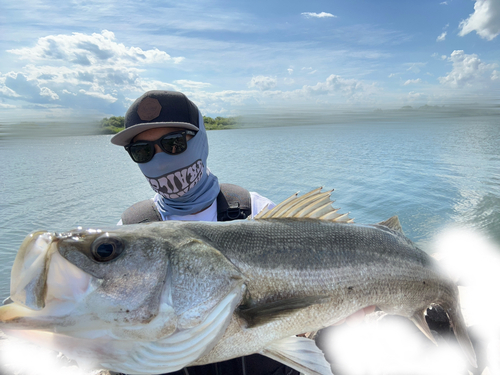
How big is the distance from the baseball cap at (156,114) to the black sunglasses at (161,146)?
0.08 metres

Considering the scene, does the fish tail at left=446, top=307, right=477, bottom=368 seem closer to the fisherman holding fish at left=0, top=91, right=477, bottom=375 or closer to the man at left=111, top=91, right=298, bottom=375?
the fisherman holding fish at left=0, top=91, right=477, bottom=375

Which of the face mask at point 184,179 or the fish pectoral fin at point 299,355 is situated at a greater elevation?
the face mask at point 184,179

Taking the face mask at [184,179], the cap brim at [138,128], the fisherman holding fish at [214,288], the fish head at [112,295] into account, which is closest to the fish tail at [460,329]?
the fisherman holding fish at [214,288]

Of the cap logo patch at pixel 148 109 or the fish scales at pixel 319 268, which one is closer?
the fish scales at pixel 319 268

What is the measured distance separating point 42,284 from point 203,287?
2.14 ft

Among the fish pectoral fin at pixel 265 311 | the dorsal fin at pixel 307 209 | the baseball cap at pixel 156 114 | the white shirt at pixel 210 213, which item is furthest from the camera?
the white shirt at pixel 210 213

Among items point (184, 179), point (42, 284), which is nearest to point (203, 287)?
point (42, 284)

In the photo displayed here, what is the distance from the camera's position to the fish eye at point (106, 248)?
4.42ft

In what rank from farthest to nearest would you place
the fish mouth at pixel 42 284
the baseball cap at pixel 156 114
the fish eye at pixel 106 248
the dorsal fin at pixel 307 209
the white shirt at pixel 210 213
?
the white shirt at pixel 210 213 < the baseball cap at pixel 156 114 < the dorsal fin at pixel 307 209 < the fish eye at pixel 106 248 < the fish mouth at pixel 42 284

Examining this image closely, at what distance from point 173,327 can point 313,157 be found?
84.4 feet

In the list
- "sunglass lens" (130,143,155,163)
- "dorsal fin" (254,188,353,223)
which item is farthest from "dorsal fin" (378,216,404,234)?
"sunglass lens" (130,143,155,163)

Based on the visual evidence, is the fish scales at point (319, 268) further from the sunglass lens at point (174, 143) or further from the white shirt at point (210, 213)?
the sunglass lens at point (174, 143)

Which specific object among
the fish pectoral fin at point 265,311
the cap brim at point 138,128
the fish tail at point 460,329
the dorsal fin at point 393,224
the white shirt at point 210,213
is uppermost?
the cap brim at point 138,128

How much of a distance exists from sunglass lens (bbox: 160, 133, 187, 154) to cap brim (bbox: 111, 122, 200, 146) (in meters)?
0.09
